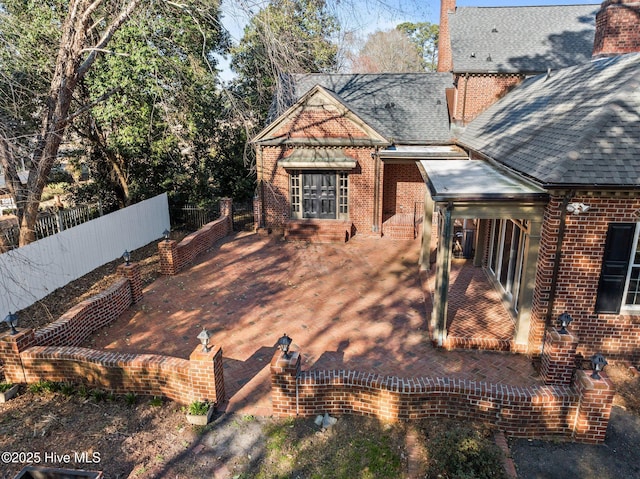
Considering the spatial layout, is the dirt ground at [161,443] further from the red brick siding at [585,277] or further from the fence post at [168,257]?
the fence post at [168,257]

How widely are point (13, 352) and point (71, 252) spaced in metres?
5.91

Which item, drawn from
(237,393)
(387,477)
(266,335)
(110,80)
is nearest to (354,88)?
(110,80)

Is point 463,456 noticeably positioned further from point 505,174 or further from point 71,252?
point 71,252

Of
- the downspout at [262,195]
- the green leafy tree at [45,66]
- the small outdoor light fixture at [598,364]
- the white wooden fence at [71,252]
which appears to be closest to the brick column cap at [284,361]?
the small outdoor light fixture at [598,364]

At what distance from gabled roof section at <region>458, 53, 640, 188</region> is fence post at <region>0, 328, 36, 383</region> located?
8841mm

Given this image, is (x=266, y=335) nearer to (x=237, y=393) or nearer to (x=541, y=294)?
(x=237, y=393)

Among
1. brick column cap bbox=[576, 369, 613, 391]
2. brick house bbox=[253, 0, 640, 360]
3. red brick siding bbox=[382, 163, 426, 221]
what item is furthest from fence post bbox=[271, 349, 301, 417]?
red brick siding bbox=[382, 163, 426, 221]

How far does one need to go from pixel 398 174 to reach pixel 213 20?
10.1 metres

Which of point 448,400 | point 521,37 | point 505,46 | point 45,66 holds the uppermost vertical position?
point 521,37

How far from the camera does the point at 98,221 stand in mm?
13320

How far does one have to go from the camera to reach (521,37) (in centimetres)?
1719

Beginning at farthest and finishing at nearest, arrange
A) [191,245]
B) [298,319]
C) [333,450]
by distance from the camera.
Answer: [191,245] < [298,319] < [333,450]

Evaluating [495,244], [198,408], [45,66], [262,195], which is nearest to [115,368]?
[198,408]

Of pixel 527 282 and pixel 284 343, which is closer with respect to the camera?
pixel 284 343
